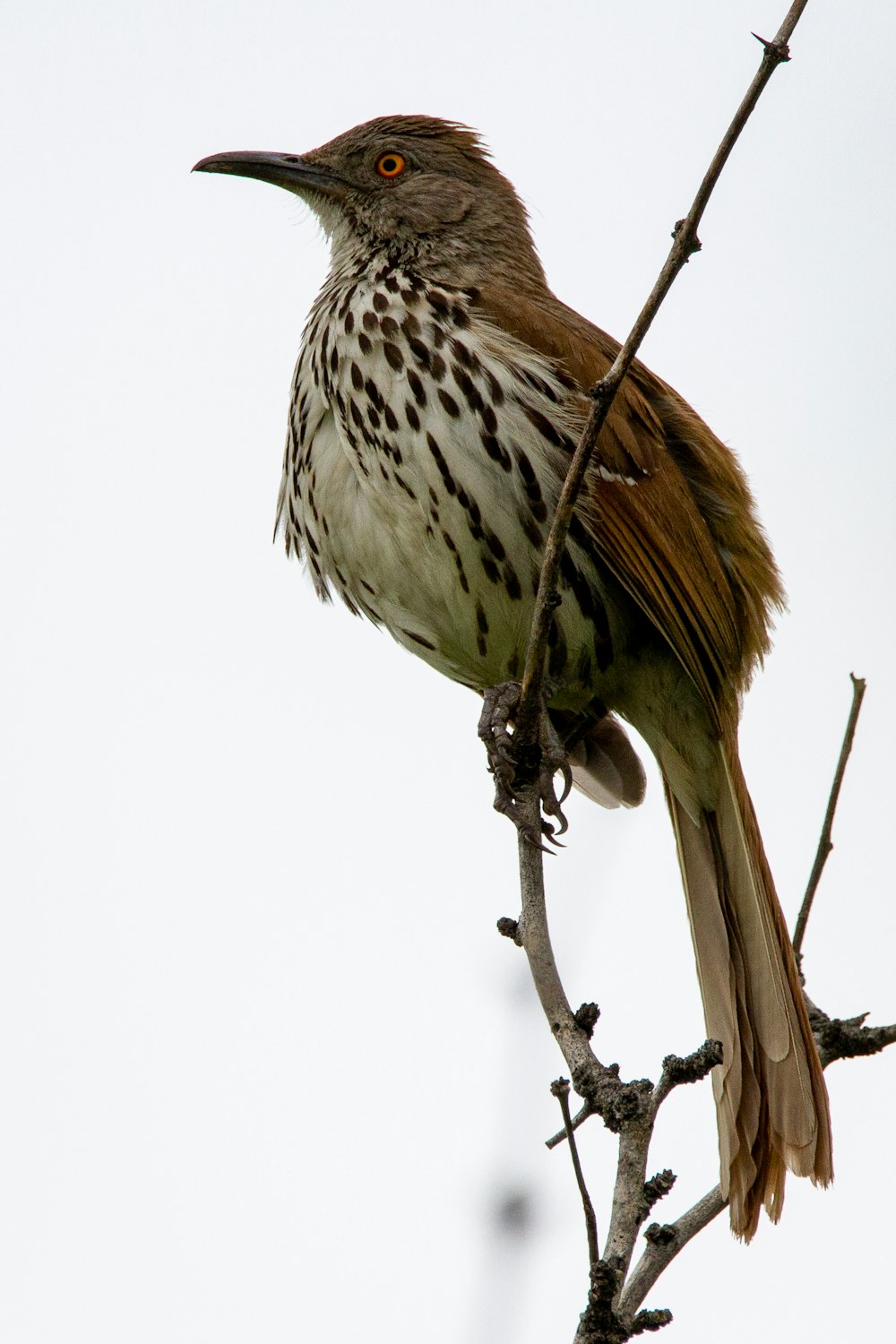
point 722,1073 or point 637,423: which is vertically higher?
point 637,423

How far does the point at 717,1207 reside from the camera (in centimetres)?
282

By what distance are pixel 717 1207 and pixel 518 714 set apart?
105 centimetres

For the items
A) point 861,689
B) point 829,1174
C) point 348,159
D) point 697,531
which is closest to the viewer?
point 861,689

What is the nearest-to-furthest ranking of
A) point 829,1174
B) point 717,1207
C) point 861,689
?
point 717,1207, point 861,689, point 829,1174

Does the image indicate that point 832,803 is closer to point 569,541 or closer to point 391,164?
point 569,541

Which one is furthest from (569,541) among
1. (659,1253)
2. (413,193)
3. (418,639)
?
(659,1253)

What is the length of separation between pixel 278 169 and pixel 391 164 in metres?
0.35

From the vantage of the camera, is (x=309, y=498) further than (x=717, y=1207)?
Yes

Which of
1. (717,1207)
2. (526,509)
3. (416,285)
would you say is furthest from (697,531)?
(717,1207)

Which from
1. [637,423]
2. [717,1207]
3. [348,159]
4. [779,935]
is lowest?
[717,1207]

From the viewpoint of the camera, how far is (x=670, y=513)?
4.30 meters

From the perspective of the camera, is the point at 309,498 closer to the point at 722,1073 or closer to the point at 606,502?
the point at 606,502

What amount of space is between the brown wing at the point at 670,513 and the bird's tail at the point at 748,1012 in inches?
13.5

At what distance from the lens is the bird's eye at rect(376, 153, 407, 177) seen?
5062mm
